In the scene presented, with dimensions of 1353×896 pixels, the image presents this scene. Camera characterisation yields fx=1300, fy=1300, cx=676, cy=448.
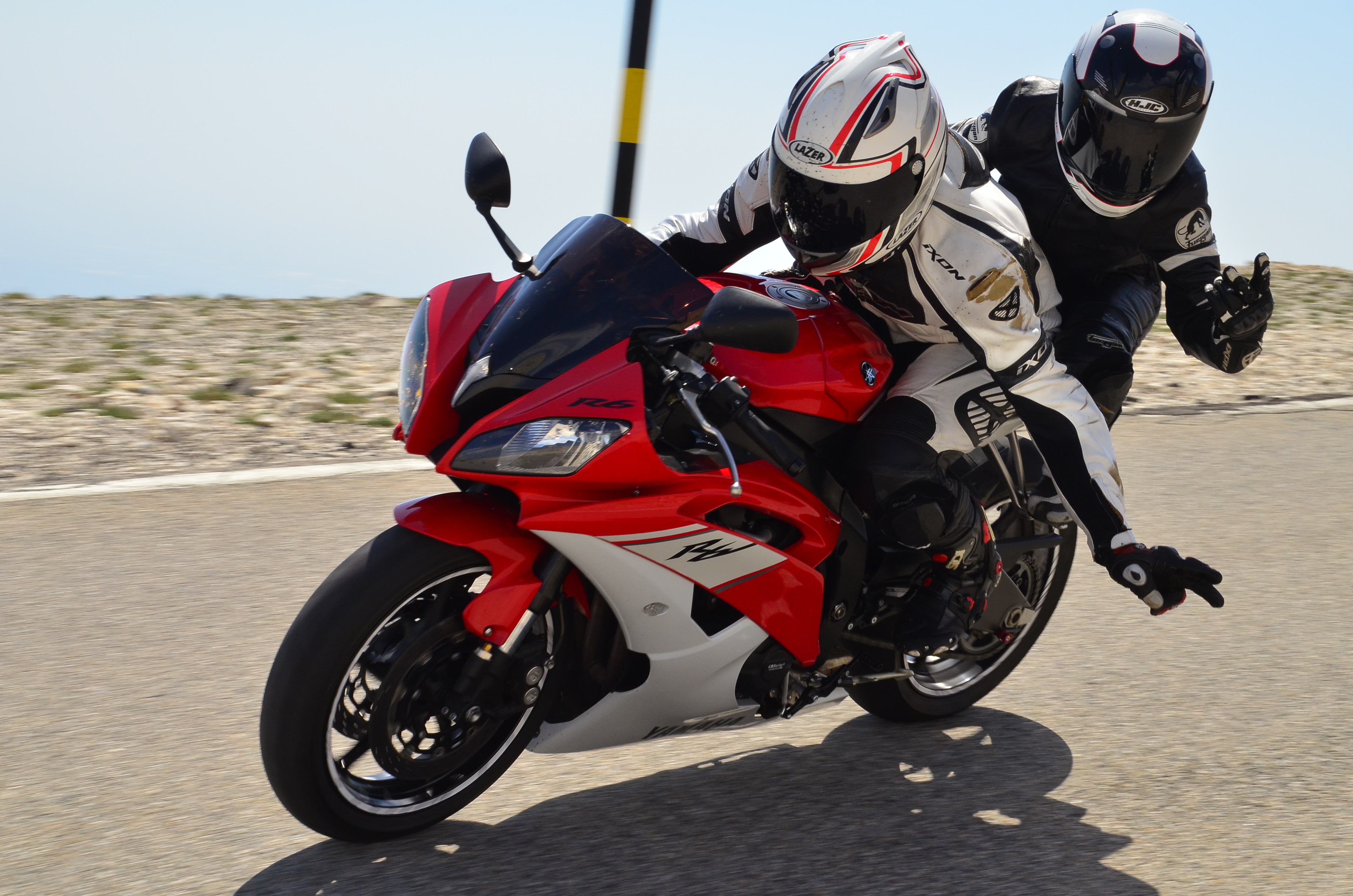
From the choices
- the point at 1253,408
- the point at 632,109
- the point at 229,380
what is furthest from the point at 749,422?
the point at 1253,408

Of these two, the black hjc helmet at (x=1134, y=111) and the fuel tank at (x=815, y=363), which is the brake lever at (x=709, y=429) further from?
the black hjc helmet at (x=1134, y=111)

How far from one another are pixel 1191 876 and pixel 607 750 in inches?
57.9

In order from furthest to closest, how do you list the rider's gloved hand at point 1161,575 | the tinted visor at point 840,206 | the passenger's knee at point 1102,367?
the passenger's knee at point 1102,367, the rider's gloved hand at point 1161,575, the tinted visor at point 840,206

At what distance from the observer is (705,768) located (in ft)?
11.2

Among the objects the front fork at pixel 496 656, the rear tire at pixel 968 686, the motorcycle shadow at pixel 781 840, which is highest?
the front fork at pixel 496 656

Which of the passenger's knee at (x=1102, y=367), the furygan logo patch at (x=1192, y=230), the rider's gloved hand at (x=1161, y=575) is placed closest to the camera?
the rider's gloved hand at (x=1161, y=575)

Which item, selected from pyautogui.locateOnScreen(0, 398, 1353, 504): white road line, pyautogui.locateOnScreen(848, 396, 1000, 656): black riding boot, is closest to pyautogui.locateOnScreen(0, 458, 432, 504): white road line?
pyautogui.locateOnScreen(0, 398, 1353, 504): white road line

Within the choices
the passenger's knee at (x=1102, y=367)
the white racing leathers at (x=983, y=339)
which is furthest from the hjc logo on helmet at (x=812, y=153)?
the passenger's knee at (x=1102, y=367)

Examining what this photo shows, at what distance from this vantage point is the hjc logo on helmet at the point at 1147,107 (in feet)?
11.9

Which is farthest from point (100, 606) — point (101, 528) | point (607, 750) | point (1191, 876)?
point (1191, 876)

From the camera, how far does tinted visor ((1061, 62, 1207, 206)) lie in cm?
364

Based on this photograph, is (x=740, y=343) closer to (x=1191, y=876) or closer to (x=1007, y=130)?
(x=1191, y=876)

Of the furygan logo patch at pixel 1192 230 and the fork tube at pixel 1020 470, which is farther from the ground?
the furygan logo patch at pixel 1192 230

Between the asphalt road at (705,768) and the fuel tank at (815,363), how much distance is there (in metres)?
1.01
